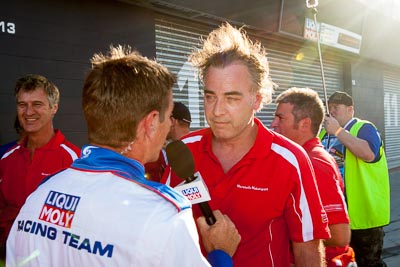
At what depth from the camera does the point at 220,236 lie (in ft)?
5.62

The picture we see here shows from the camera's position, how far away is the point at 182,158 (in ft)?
6.61

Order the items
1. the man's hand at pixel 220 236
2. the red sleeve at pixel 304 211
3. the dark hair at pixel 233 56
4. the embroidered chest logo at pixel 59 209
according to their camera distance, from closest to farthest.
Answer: the embroidered chest logo at pixel 59 209
the man's hand at pixel 220 236
the red sleeve at pixel 304 211
the dark hair at pixel 233 56

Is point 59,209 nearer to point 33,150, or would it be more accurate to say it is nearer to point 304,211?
point 304,211

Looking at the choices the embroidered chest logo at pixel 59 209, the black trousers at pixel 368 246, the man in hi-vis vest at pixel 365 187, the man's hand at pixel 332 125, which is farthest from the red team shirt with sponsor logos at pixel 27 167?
the black trousers at pixel 368 246

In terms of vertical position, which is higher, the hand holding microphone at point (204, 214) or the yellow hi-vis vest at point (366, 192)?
the hand holding microphone at point (204, 214)

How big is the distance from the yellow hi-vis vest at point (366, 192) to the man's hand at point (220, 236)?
3068 millimetres

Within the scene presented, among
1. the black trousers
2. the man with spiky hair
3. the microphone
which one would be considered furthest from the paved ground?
the man with spiky hair

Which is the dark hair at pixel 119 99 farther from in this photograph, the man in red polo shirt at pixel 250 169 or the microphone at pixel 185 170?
the man in red polo shirt at pixel 250 169

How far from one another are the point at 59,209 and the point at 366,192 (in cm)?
378

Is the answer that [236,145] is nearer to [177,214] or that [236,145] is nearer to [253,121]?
[253,121]

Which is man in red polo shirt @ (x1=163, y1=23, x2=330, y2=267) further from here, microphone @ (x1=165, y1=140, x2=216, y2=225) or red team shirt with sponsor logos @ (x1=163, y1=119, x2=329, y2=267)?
microphone @ (x1=165, y1=140, x2=216, y2=225)

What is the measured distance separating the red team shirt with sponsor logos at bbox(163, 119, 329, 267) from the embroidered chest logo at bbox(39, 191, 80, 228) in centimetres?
99

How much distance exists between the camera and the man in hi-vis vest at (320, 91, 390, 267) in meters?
4.32

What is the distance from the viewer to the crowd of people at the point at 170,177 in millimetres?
1275
